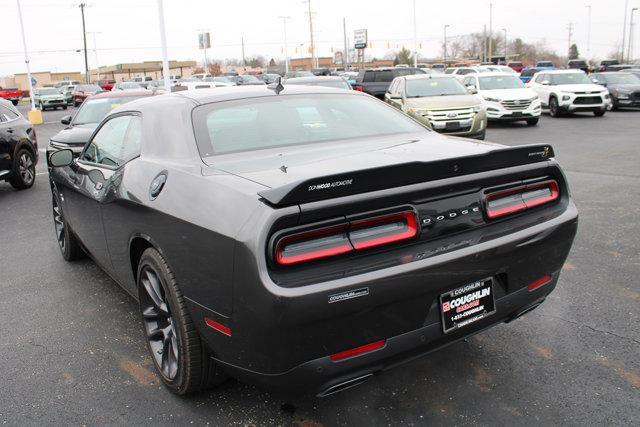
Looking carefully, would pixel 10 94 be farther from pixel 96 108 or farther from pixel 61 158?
pixel 61 158

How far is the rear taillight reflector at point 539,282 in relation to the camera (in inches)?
114

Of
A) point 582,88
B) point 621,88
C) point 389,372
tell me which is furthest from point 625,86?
point 389,372

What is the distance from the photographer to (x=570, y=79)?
20.0m

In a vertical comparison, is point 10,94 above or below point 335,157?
above

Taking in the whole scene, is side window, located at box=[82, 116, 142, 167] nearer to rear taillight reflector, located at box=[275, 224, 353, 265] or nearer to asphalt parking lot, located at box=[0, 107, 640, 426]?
asphalt parking lot, located at box=[0, 107, 640, 426]

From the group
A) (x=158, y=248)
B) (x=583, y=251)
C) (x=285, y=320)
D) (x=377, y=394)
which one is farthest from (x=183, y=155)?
(x=583, y=251)

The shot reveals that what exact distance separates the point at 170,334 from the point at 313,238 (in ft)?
3.84

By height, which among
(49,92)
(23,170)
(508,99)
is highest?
(49,92)

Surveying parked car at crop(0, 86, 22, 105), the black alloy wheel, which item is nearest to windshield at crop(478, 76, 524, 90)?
the black alloy wheel

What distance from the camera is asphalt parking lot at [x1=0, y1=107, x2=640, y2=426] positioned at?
281 cm

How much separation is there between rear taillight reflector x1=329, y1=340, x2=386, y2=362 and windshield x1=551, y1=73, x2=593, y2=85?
20189mm

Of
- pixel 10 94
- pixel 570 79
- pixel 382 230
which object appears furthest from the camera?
pixel 10 94

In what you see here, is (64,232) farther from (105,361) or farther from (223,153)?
(223,153)

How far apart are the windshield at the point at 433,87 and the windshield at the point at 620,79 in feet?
39.7
